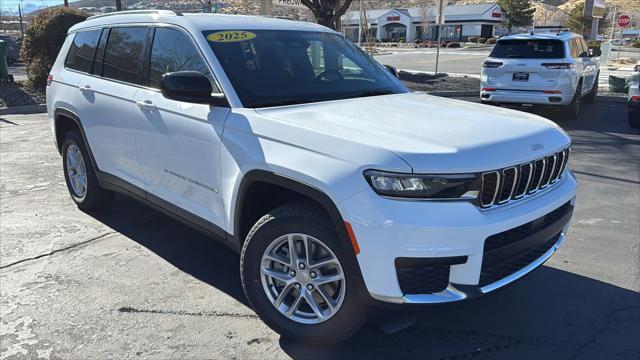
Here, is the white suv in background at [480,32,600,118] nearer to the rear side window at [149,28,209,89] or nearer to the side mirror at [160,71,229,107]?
the rear side window at [149,28,209,89]

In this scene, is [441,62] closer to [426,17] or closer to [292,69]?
[292,69]

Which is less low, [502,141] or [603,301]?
[502,141]

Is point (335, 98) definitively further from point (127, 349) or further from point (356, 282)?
point (127, 349)

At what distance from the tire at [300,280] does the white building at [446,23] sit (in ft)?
252

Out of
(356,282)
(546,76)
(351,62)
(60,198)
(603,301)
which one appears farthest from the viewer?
(546,76)

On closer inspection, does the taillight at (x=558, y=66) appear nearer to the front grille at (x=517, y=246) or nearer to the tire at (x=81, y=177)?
the front grille at (x=517, y=246)

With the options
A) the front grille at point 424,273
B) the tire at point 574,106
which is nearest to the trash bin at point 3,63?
the tire at point 574,106

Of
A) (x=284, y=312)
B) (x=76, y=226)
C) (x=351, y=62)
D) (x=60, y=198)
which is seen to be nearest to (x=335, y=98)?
(x=351, y=62)

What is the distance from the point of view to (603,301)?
145 inches

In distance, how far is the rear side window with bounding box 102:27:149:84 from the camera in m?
4.20

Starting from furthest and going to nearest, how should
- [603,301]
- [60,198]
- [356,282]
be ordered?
[60,198] < [603,301] < [356,282]

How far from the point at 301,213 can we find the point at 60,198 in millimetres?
4073

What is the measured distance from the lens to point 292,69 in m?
3.80

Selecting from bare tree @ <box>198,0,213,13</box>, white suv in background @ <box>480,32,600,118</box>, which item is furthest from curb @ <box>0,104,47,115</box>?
white suv in background @ <box>480,32,600,118</box>
